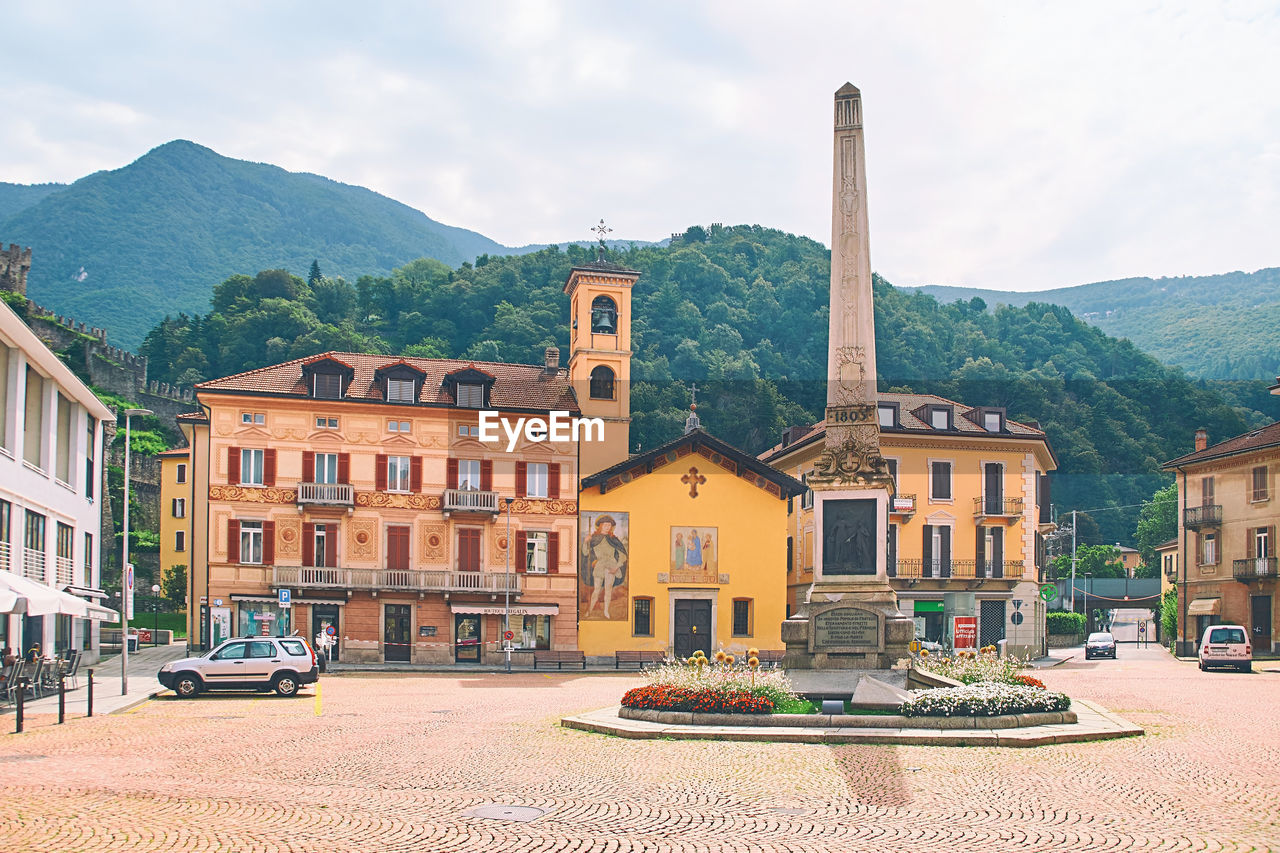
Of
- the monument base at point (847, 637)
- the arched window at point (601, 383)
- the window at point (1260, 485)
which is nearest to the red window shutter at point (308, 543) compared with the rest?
the arched window at point (601, 383)

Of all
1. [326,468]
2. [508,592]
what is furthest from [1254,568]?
[326,468]

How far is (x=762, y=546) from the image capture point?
1953 inches

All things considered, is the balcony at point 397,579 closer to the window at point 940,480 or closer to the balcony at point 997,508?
the window at point 940,480

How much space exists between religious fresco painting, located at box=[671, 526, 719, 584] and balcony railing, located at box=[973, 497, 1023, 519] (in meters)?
12.6

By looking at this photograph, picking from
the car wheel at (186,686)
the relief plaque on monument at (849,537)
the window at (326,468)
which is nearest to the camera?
the relief plaque on monument at (849,537)

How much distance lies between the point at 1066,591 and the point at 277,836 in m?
96.0

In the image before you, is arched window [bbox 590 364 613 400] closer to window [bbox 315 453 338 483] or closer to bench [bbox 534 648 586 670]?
window [bbox 315 453 338 483]

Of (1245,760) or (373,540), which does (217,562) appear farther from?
(1245,760)

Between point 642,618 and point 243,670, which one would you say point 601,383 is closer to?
point 642,618

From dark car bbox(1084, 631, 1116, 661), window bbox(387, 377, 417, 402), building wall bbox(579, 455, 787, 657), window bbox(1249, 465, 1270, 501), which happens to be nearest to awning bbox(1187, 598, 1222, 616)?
dark car bbox(1084, 631, 1116, 661)

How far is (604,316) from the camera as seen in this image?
54.5 meters

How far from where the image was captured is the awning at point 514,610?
4712cm

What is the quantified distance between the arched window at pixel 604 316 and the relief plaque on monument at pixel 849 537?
28885mm

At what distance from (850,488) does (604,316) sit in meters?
29.3
